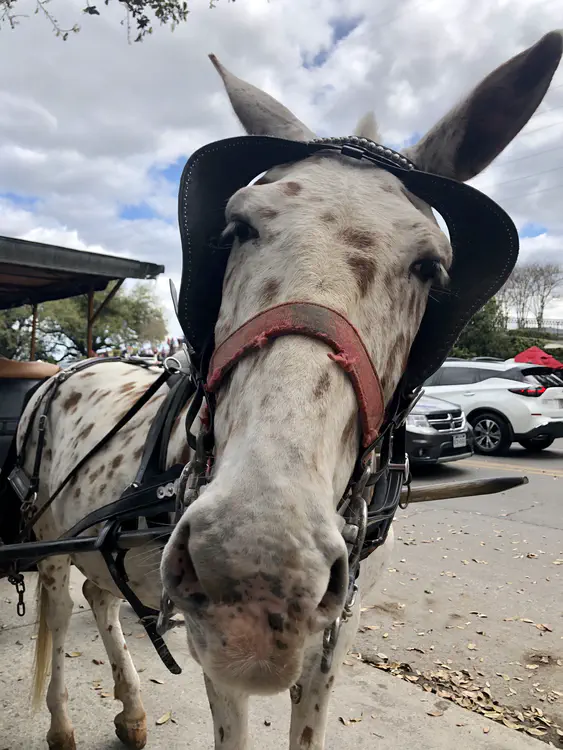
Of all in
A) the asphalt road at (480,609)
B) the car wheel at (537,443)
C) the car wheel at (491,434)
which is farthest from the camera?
the car wheel at (537,443)

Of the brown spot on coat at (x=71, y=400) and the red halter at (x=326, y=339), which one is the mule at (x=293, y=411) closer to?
the red halter at (x=326, y=339)

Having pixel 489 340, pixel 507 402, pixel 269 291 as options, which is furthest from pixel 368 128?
pixel 489 340

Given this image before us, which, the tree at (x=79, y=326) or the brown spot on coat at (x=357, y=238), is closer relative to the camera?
the brown spot on coat at (x=357, y=238)

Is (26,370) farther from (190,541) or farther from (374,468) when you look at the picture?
(190,541)

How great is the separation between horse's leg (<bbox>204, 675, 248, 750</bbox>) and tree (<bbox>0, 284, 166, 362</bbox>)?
37.5m

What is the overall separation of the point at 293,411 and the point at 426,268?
2.24ft

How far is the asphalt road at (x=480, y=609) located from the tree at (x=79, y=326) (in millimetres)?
34119

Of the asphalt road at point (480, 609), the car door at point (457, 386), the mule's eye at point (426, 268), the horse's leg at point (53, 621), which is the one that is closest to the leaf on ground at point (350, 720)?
the asphalt road at point (480, 609)

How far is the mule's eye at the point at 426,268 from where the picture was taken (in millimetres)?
1545

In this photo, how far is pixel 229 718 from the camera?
6.14 ft

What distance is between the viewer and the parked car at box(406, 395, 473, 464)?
9.31 meters

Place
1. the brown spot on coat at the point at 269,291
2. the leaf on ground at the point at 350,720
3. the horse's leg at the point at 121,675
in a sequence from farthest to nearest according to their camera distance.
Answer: the leaf on ground at the point at 350,720
the horse's leg at the point at 121,675
the brown spot on coat at the point at 269,291

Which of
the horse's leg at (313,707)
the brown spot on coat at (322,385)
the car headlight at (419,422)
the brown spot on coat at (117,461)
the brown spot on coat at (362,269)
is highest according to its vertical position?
the brown spot on coat at (362,269)

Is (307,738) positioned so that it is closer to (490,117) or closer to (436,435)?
(490,117)
